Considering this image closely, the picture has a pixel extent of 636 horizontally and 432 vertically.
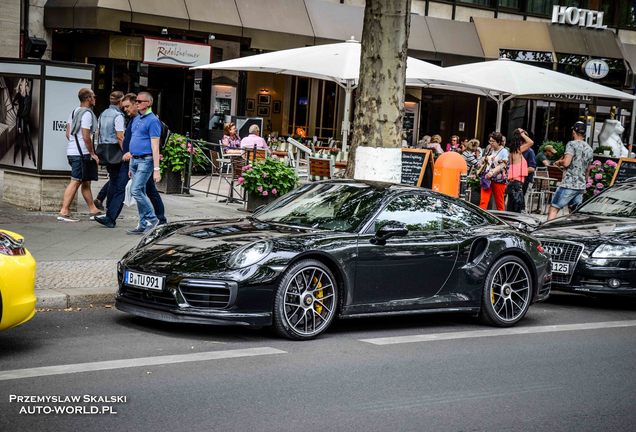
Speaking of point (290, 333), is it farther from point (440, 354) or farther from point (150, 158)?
point (150, 158)

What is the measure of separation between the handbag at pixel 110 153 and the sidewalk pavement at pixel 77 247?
92 centimetres

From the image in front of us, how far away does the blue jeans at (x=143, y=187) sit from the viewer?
12977 mm

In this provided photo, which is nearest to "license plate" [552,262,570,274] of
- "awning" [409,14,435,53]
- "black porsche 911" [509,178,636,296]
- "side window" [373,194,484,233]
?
"black porsche 911" [509,178,636,296]

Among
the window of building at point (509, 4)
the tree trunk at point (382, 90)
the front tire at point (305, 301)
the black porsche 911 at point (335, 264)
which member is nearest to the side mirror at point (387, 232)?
the black porsche 911 at point (335, 264)

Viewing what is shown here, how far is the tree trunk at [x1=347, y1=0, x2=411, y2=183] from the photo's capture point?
12.6 meters

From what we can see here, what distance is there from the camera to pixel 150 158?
13094 mm

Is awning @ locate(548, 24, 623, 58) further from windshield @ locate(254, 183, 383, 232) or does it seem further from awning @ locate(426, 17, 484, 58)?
windshield @ locate(254, 183, 383, 232)

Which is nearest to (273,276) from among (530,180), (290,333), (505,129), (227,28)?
(290,333)

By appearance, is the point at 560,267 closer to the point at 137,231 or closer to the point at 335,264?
the point at 335,264

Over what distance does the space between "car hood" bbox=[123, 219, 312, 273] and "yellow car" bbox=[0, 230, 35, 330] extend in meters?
1.27

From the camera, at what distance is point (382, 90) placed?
Result: 12633mm

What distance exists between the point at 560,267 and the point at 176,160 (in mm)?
9659

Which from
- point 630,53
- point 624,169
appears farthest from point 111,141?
point 630,53

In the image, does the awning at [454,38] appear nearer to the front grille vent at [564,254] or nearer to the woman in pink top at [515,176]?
the woman in pink top at [515,176]
